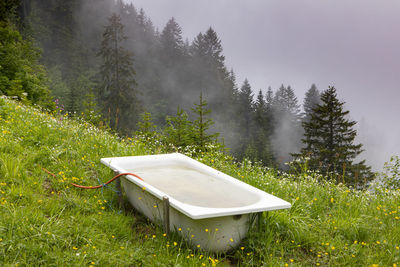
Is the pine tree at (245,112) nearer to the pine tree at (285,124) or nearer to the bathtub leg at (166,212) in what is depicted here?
the pine tree at (285,124)

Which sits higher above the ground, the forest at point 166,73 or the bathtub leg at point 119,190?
the forest at point 166,73

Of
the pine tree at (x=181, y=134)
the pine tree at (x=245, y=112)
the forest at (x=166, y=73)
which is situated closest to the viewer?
the pine tree at (x=181, y=134)

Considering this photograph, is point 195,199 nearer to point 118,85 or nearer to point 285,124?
point 118,85

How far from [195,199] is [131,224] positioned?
569mm

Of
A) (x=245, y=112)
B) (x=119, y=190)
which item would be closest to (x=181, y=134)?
(x=119, y=190)

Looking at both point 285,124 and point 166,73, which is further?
point 285,124

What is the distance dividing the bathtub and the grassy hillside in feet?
0.33

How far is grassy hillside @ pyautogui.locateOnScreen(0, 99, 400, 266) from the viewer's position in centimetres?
206

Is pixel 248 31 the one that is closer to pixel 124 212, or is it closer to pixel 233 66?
pixel 233 66

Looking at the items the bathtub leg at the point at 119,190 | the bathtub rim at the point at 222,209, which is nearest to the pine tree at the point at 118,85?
the bathtub leg at the point at 119,190

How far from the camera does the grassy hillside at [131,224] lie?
2.06m

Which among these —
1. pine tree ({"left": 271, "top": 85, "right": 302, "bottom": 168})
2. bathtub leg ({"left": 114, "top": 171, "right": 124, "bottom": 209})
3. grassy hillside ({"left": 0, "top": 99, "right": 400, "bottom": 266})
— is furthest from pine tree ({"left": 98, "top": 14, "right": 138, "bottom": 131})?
pine tree ({"left": 271, "top": 85, "right": 302, "bottom": 168})

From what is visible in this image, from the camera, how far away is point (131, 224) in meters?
2.72

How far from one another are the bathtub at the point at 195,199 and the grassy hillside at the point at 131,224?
0.10 m
